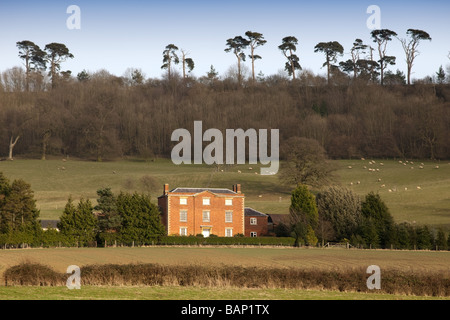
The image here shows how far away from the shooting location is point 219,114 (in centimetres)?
14938

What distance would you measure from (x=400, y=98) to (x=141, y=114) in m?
59.9

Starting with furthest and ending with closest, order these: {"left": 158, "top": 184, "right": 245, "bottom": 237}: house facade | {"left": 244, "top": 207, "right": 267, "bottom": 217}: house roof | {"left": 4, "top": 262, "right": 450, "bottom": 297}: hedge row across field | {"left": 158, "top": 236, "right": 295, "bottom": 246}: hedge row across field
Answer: {"left": 244, "top": 207, "right": 267, "bottom": 217}: house roof
{"left": 158, "top": 184, "right": 245, "bottom": 237}: house facade
{"left": 158, "top": 236, "right": 295, "bottom": 246}: hedge row across field
{"left": 4, "top": 262, "right": 450, "bottom": 297}: hedge row across field

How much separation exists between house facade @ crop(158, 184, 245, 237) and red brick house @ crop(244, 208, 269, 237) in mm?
561

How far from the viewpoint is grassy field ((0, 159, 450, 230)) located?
8006 cm

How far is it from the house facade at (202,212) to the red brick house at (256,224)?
56cm

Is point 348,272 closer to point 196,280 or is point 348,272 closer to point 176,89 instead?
point 196,280
